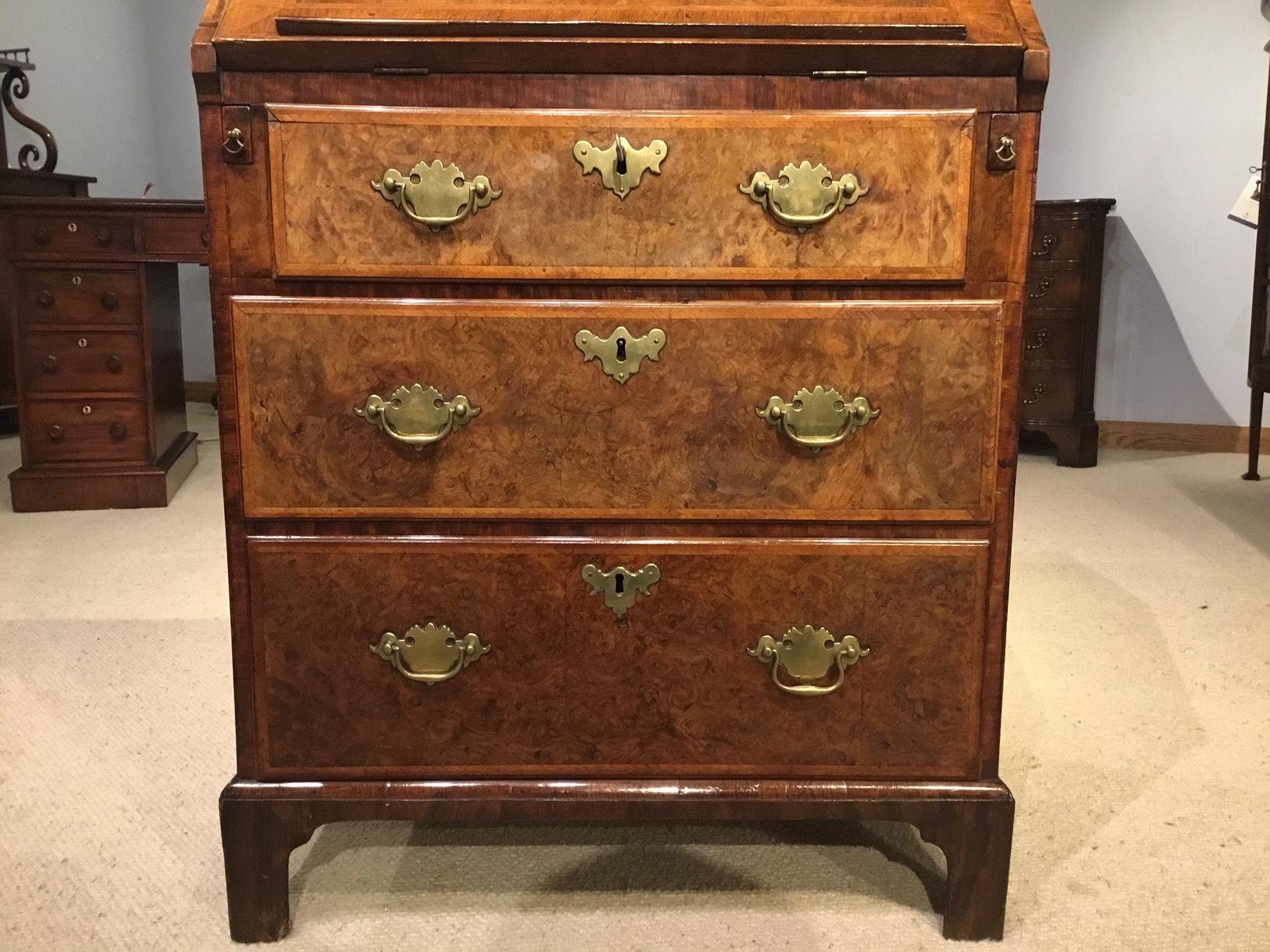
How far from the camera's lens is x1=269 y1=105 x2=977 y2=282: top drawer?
0.92 m

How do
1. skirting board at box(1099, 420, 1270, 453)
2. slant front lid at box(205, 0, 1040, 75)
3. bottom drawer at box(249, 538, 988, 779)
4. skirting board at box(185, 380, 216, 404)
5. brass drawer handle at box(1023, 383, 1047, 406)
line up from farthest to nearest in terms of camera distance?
skirting board at box(185, 380, 216, 404), skirting board at box(1099, 420, 1270, 453), brass drawer handle at box(1023, 383, 1047, 406), bottom drawer at box(249, 538, 988, 779), slant front lid at box(205, 0, 1040, 75)

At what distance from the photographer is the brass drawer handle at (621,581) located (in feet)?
3.31

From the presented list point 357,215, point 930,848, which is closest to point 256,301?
point 357,215

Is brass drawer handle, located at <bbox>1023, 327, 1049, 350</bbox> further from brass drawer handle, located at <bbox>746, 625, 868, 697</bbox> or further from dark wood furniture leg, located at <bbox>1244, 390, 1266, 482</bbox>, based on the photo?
brass drawer handle, located at <bbox>746, 625, 868, 697</bbox>

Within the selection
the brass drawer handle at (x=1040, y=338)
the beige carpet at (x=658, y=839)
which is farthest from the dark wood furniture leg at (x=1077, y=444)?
the beige carpet at (x=658, y=839)

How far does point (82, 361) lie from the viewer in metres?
2.84

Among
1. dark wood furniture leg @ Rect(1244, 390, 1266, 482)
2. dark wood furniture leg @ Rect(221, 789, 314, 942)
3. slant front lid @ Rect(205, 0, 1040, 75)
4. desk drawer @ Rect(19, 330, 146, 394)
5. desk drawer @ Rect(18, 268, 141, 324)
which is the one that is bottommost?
dark wood furniture leg @ Rect(1244, 390, 1266, 482)

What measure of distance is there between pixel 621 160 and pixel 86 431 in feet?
8.02

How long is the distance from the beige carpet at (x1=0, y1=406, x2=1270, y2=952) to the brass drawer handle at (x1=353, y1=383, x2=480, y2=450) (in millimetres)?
516

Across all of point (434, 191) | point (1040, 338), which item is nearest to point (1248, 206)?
point (1040, 338)

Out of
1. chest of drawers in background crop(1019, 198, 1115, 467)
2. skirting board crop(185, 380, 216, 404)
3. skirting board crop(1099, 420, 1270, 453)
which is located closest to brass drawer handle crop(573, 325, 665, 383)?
chest of drawers in background crop(1019, 198, 1115, 467)

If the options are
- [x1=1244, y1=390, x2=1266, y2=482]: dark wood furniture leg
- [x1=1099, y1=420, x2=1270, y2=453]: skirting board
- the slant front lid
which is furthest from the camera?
[x1=1099, y1=420, x2=1270, y2=453]: skirting board

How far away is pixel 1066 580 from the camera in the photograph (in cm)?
223

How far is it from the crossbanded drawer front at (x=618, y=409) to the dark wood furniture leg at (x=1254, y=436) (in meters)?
2.66
